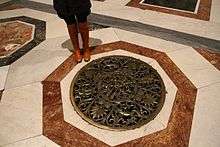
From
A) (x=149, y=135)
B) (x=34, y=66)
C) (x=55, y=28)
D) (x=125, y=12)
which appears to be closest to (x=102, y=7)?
(x=125, y=12)

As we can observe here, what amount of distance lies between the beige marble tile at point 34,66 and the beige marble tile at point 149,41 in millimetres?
762

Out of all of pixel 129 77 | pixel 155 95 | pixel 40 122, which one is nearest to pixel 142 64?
pixel 129 77

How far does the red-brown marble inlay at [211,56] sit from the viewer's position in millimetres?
2766

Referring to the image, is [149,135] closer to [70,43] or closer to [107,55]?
[107,55]

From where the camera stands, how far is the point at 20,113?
7.68 feet

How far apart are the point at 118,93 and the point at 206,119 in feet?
2.66

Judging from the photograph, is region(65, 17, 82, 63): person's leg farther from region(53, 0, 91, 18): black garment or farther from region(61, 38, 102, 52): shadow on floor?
region(61, 38, 102, 52): shadow on floor

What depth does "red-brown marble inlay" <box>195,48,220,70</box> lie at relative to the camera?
277cm

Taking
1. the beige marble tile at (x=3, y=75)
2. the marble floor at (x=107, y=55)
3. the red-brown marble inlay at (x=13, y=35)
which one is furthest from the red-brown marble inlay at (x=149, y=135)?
the red-brown marble inlay at (x=13, y=35)

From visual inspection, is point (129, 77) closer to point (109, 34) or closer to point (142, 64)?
point (142, 64)

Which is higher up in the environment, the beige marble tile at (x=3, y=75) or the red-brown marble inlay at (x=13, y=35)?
the red-brown marble inlay at (x=13, y=35)

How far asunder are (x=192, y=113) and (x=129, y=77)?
71cm

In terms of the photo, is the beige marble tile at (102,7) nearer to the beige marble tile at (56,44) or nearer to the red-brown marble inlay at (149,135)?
the beige marble tile at (56,44)

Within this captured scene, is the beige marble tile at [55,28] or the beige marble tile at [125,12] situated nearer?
the beige marble tile at [55,28]
